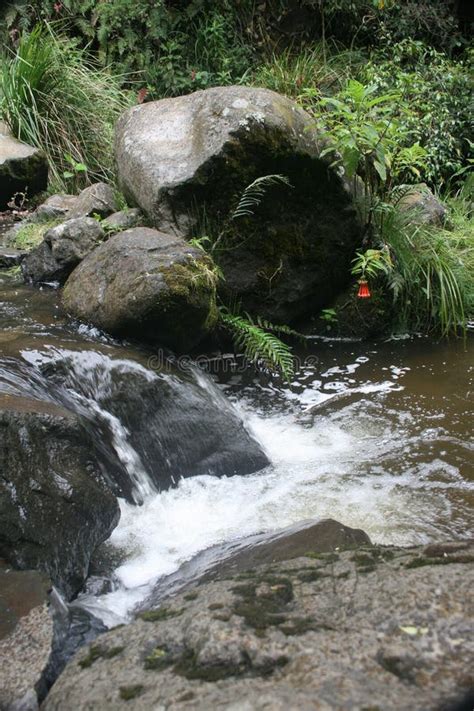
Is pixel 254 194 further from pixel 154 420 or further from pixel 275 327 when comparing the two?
pixel 154 420

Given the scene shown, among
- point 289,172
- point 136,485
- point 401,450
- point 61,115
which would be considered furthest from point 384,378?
point 61,115

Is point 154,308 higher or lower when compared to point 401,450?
higher

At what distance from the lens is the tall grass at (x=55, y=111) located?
7.98 m

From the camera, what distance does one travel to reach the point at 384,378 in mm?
5719

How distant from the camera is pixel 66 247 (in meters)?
5.81

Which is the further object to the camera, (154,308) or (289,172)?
(289,172)

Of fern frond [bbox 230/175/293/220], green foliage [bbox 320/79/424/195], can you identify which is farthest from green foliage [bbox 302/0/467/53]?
fern frond [bbox 230/175/293/220]

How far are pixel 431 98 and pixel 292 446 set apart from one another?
6.27 metres

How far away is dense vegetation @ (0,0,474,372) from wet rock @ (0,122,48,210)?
24 centimetres

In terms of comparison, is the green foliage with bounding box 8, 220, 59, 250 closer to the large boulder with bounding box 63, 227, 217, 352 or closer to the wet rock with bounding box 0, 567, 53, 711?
the large boulder with bounding box 63, 227, 217, 352

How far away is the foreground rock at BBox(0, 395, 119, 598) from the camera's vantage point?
3.06 metres

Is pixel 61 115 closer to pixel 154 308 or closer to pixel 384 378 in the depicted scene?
pixel 154 308

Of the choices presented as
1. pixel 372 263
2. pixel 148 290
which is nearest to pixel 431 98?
pixel 372 263

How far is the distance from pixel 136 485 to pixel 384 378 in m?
2.39
